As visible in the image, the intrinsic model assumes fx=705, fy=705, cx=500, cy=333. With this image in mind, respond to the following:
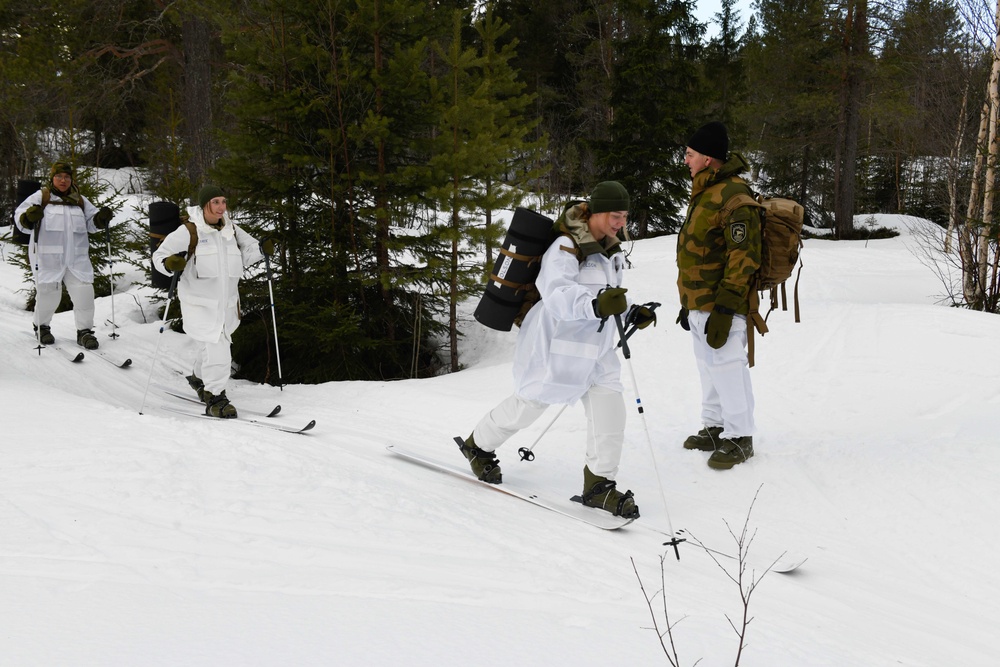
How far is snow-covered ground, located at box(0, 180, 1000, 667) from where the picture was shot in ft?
8.38

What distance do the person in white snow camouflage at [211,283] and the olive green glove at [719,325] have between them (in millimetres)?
4516

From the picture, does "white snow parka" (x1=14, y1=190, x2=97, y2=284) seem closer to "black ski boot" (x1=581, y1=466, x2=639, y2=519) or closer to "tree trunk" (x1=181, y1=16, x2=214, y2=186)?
"tree trunk" (x1=181, y1=16, x2=214, y2=186)

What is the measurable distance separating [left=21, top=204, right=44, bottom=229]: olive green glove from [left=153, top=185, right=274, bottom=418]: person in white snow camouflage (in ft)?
9.27

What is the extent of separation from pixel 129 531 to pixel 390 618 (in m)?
1.50

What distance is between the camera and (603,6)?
20391mm

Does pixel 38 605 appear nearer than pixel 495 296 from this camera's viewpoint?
Yes

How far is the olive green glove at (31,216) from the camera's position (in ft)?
27.2

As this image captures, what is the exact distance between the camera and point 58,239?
8633mm

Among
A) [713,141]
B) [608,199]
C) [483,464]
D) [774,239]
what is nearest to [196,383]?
[483,464]

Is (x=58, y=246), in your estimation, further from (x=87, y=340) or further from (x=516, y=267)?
(x=516, y=267)

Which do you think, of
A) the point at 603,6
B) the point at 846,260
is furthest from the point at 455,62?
the point at 603,6

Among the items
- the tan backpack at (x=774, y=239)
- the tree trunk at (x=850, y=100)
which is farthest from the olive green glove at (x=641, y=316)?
the tree trunk at (x=850, y=100)

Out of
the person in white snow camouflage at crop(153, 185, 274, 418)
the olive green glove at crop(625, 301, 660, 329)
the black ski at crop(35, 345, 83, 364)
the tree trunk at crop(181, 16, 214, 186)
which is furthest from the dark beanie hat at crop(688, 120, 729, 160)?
the tree trunk at crop(181, 16, 214, 186)

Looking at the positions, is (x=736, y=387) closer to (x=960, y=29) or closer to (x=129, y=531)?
(x=129, y=531)
